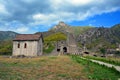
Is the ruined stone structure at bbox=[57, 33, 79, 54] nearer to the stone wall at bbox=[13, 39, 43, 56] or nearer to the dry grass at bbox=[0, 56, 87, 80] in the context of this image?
the stone wall at bbox=[13, 39, 43, 56]

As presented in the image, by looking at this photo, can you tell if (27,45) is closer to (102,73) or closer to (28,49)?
(28,49)

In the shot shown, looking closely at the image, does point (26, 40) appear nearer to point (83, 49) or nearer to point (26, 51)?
point (26, 51)

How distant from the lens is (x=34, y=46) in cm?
5691

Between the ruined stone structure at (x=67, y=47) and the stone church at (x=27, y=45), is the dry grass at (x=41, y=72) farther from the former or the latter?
the ruined stone structure at (x=67, y=47)

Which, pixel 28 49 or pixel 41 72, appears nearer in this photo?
pixel 41 72

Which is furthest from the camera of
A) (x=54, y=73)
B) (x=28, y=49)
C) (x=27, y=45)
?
(x=27, y=45)

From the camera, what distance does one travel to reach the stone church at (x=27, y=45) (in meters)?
56.9

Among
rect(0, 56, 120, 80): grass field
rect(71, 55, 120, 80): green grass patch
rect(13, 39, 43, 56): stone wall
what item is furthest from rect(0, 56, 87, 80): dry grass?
rect(13, 39, 43, 56): stone wall

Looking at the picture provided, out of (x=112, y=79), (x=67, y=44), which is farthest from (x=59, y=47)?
(x=112, y=79)

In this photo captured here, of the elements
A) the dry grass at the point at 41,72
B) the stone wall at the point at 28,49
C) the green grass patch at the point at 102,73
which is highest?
the stone wall at the point at 28,49

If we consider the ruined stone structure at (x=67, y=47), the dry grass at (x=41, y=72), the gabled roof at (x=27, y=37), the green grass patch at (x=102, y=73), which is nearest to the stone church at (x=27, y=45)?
the gabled roof at (x=27, y=37)

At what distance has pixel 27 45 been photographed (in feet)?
189

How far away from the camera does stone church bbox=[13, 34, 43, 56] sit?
56906 mm

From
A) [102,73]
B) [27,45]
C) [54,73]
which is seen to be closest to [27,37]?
[27,45]
